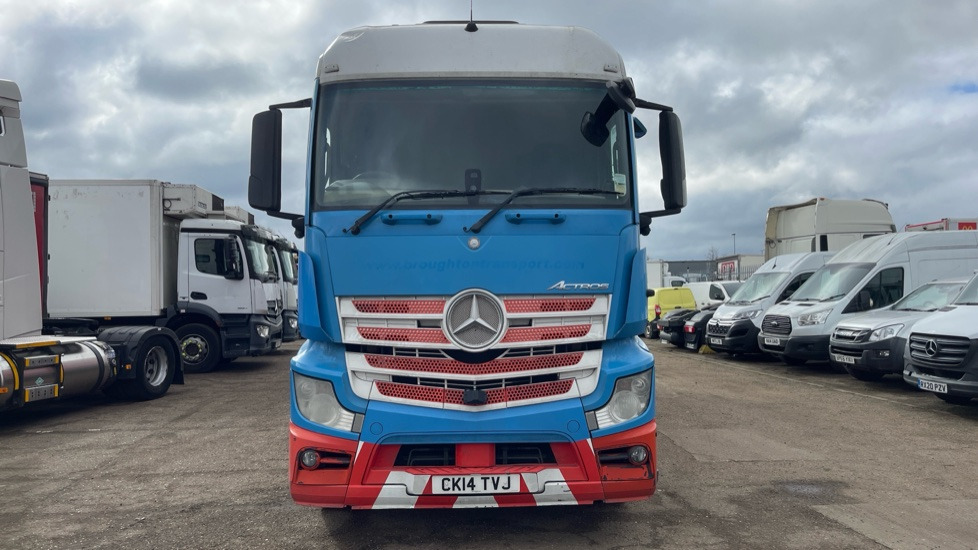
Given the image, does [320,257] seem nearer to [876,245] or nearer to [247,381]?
[247,381]

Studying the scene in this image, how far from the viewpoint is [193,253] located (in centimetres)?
1420

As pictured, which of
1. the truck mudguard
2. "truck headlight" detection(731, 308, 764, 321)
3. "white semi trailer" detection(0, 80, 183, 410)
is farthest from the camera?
"truck headlight" detection(731, 308, 764, 321)

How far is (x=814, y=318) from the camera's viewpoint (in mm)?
14039

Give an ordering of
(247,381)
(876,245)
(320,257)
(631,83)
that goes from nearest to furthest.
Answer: (320,257) → (631,83) → (247,381) → (876,245)

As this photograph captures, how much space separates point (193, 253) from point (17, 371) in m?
5.57

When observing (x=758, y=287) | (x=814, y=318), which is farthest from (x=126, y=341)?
(x=758, y=287)

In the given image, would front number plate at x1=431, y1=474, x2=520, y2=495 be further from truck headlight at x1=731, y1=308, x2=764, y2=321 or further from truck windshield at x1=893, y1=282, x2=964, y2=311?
truck headlight at x1=731, y1=308, x2=764, y2=321

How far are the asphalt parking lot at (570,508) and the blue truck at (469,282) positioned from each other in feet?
2.22

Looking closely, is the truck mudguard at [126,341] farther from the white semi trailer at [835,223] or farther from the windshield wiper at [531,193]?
the white semi trailer at [835,223]

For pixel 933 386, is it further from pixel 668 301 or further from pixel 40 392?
pixel 668 301

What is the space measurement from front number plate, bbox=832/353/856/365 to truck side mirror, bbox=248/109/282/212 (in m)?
9.85

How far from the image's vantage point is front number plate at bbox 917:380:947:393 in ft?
30.0

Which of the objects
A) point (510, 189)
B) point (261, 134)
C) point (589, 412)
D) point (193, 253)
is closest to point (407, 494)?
point (589, 412)

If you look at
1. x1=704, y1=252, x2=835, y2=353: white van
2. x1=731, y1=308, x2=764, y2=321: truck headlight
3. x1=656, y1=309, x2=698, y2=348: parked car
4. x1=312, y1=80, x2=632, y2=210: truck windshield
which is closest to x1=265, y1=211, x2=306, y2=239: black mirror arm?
x1=312, y1=80, x2=632, y2=210: truck windshield
